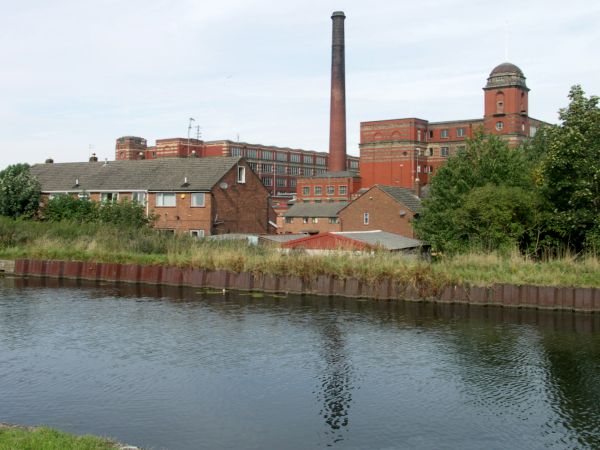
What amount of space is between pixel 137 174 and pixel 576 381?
45319 millimetres

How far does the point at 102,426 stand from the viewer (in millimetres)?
13250

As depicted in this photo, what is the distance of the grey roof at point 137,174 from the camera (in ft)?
172

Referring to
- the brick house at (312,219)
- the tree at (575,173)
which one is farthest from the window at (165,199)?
the tree at (575,173)

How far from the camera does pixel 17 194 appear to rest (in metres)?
53.4

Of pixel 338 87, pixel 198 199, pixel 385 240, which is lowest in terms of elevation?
pixel 385 240

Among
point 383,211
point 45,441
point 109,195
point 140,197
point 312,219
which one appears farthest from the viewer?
point 312,219

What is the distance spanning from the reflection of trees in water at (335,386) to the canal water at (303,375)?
0.21 feet

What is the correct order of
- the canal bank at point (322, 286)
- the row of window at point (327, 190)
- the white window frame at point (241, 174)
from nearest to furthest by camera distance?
the canal bank at point (322, 286), the white window frame at point (241, 174), the row of window at point (327, 190)

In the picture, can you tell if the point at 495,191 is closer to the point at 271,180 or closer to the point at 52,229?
the point at 52,229

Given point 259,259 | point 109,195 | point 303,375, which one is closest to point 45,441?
point 303,375

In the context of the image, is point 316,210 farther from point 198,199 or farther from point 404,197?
point 198,199

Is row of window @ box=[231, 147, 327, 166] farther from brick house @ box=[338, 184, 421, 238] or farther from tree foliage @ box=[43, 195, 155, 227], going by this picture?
tree foliage @ box=[43, 195, 155, 227]

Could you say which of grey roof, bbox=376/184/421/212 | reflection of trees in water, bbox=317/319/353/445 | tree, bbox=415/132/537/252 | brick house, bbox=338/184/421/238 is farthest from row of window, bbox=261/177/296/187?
reflection of trees in water, bbox=317/319/353/445

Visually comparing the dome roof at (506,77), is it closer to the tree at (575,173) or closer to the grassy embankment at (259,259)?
the tree at (575,173)
